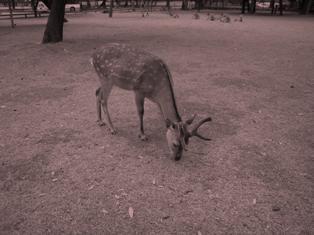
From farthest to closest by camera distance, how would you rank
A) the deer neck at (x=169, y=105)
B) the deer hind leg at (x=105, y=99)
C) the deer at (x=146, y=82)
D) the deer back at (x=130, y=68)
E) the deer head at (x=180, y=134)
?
the deer hind leg at (x=105, y=99) → the deer back at (x=130, y=68) → the deer neck at (x=169, y=105) → the deer at (x=146, y=82) → the deer head at (x=180, y=134)

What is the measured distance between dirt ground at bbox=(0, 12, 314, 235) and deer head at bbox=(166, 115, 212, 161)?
1.14 feet

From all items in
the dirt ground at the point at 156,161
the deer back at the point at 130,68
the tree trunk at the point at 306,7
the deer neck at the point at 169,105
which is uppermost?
the tree trunk at the point at 306,7

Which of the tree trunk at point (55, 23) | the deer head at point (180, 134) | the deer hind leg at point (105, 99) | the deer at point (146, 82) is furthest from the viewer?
the tree trunk at point (55, 23)

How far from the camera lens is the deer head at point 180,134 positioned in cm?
491

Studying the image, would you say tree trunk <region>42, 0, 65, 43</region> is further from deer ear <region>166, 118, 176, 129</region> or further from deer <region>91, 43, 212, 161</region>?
deer ear <region>166, 118, 176, 129</region>

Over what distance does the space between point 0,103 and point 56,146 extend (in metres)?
3.17

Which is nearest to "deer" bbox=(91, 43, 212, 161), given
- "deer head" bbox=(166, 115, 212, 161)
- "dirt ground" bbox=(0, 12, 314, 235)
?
"deer head" bbox=(166, 115, 212, 161)

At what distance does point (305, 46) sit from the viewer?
54.5 ft

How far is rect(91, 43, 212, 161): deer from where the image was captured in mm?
5043

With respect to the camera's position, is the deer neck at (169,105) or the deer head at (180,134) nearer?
the deer head at (180,134)

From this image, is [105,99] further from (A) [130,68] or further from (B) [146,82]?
(B) [146,82]

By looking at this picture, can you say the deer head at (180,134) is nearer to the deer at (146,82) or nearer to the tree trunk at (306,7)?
the deer at (146,82)

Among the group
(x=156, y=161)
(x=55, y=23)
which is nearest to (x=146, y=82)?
(x=156, y=161)

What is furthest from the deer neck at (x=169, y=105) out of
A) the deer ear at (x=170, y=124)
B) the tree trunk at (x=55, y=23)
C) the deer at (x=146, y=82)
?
the tree trunk at (x=55, y=23)
